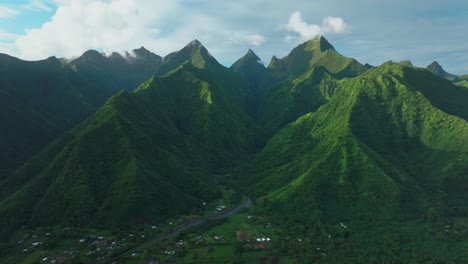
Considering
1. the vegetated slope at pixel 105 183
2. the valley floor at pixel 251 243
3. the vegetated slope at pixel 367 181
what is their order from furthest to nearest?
the vegetated slope at pixel 367 181
the vegetated slope at pixel 105 183
the valley floor at pixel 251 243

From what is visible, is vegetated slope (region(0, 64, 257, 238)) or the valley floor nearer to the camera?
the valley floor

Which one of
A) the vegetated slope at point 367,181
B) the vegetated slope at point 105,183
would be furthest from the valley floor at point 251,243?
Answer: the vegetated slope at point 367,181

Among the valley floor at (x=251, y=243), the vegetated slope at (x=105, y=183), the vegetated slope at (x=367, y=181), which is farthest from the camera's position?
the vegetated slope at (x=367, y=181)

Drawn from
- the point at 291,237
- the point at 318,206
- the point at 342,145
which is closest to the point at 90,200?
the point at 291,237

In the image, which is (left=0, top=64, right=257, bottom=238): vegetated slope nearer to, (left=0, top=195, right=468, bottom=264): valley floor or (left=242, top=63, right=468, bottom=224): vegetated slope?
(left=0, top=195, right=468, bottom=264): valley floor

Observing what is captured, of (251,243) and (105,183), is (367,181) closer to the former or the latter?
(251,243)

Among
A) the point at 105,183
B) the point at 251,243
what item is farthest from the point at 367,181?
the point at 105,183

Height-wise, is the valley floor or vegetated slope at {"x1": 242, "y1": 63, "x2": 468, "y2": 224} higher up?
vegetated slope at {"x1": 242, "y1": 63, "x2": 468, "y2": 224}

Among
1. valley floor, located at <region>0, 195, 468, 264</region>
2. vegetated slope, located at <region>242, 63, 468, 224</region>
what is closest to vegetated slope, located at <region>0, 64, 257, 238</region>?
valley floor, located at <region>0, 195, 468, 264</region>

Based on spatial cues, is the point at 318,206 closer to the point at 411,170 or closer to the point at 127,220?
the point at 411,170

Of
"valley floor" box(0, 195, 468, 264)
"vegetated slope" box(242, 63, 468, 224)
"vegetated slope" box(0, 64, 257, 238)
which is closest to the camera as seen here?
"valley floor" box(0, 195, 468, 264)

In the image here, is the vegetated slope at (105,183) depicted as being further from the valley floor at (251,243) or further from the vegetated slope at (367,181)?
the vegetated slope at (367,181)
